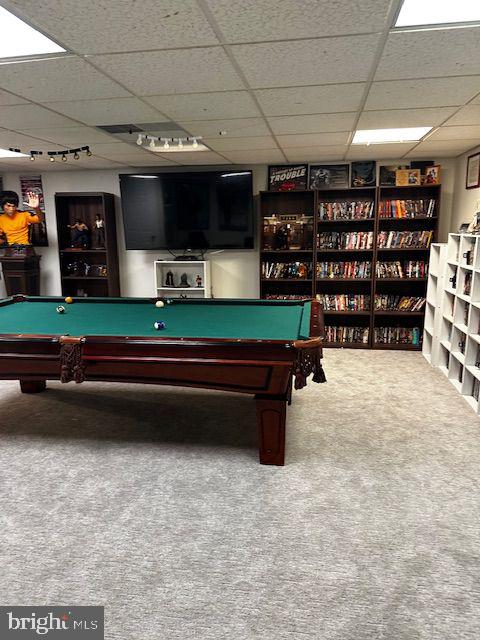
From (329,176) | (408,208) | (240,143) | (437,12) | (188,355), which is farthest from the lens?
(329,176)

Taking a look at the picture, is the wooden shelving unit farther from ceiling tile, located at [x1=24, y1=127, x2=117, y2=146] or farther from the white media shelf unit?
ceiling tile, located at [x1=24, y1=127, x2=117, y2=146]

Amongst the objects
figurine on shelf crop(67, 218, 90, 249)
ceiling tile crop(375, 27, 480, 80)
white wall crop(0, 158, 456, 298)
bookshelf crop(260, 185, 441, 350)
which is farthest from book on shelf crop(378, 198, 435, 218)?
figurine on shelf crop(67, 218, 90, 249)

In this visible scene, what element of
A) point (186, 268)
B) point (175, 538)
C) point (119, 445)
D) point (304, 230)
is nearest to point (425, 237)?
point (304, 230)

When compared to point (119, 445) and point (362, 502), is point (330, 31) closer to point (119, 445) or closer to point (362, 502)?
point (362, 502)

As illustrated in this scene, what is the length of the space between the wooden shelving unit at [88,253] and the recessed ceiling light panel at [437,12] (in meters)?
4.72

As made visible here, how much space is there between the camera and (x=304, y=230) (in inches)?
222

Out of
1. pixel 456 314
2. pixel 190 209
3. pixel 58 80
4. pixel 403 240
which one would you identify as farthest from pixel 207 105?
pixel 403 240

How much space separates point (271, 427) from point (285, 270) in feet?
10.8

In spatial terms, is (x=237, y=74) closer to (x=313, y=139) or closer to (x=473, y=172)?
(x=313, y=139)

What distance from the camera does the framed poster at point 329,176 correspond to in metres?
5.54

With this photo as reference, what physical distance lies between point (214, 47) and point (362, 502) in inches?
95.0

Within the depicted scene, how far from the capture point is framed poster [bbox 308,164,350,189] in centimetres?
554

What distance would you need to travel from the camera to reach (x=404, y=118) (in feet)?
11.2

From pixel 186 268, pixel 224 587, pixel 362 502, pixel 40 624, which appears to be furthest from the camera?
pixel 186 268
